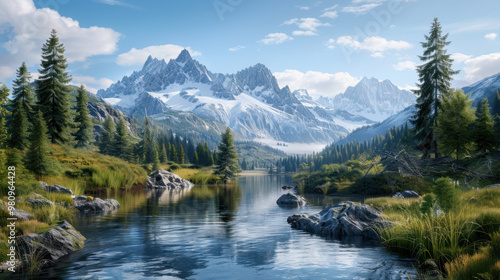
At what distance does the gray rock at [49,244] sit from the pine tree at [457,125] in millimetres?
31791

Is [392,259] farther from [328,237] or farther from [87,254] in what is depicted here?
[87,254]

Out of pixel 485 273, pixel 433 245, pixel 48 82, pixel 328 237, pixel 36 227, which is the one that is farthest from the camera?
pixel 48 82

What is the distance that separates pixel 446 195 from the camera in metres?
14.5

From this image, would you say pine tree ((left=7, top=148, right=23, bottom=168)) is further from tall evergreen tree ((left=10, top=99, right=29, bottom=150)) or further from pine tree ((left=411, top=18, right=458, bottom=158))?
pine tree ((left=411, top=18, right=458, bottom=158))

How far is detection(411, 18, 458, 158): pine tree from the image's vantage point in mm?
37250

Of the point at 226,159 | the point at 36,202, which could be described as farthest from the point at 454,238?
the point at 226,159

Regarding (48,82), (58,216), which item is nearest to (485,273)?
(58,216)

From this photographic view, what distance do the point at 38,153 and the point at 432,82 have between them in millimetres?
43895

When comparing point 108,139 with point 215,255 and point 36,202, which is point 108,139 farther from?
point 215,255

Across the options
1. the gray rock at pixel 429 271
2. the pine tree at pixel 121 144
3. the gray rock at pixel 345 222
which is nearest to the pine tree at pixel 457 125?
the gray rock at pixel 345 222

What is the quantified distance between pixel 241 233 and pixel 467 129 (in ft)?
86.1

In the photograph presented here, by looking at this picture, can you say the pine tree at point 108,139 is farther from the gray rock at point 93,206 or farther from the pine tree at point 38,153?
the gray rock at point 93,206

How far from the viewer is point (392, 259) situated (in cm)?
1283

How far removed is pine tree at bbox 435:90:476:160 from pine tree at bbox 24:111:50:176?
3845 centimetres
